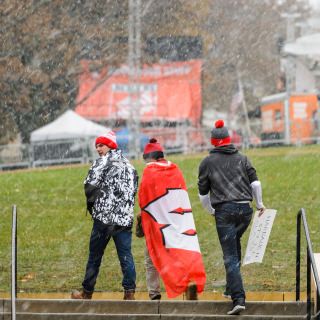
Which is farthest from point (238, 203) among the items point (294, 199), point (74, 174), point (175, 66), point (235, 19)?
point (235, 19)

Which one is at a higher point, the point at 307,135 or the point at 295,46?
the point at 295,46

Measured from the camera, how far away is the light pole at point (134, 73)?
124 feet

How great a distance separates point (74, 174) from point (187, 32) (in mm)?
24219

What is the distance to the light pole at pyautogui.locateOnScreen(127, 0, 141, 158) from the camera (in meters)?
37.8

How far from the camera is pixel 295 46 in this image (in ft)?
166

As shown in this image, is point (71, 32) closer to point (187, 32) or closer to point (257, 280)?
point (187, 32)

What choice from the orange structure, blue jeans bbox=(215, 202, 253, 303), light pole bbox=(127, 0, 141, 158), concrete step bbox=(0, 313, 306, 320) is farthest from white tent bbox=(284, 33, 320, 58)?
concrete step bbox=(0, 313, 306, 320)

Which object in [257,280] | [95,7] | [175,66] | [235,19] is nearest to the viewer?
[257,280]

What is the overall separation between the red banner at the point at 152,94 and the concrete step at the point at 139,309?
3841 cm

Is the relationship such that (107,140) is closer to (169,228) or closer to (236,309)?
(169,228)

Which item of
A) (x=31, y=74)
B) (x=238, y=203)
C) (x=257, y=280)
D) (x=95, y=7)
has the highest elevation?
(x=95, y=7)

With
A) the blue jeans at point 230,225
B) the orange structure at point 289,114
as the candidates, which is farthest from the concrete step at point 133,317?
the orange structure at point 289,114

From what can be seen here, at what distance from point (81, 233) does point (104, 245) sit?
658cm

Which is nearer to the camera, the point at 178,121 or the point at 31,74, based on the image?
the point at 31,74
